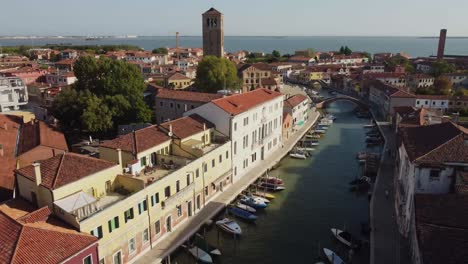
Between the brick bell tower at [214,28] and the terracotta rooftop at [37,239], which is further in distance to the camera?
the brick bell tower at [214,28]

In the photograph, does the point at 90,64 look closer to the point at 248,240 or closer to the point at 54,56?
the point at 248,240

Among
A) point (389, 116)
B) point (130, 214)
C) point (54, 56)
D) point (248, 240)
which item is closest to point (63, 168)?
point (130, 214)

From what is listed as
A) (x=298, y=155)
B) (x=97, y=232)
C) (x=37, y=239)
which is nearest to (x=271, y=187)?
(x=298, y=155)

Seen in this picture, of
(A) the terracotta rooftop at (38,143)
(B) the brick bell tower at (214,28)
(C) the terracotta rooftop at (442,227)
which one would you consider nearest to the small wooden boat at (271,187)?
(C) the terracotta rooftop at (442,227)

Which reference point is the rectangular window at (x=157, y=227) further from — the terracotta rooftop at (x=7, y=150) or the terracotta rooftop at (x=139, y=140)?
the terracotta rooftop at (x=7, y=150)

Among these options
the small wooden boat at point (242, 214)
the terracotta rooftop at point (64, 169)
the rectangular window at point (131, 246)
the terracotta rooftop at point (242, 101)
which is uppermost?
the terracotta rooftop at point (242, 101)

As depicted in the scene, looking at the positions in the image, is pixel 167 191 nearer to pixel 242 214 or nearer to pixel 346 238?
pixel 242 214
